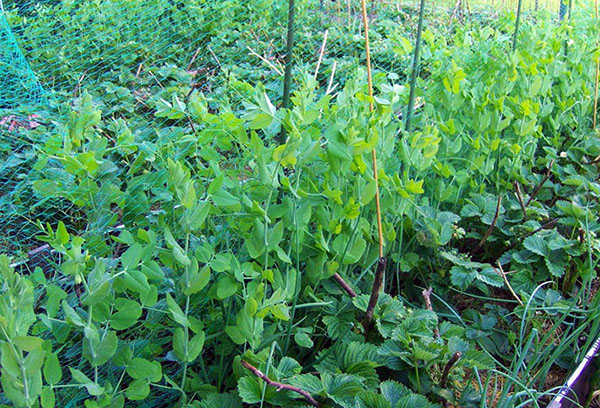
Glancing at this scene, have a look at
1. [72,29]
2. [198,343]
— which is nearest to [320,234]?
[198,343]

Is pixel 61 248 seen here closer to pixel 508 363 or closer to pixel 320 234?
pixel 320 234

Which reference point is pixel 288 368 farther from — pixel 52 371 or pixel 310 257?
pixel 52 371

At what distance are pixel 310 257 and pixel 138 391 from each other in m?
0.56

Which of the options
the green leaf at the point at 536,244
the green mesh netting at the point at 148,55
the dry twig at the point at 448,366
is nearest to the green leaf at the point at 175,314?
the dry twig at the point at 448,366

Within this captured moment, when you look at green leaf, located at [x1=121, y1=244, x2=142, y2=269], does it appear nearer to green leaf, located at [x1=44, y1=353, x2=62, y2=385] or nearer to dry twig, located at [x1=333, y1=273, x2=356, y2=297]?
green leaf, located at [x1=44, y1=353, x2=62, y2=385]

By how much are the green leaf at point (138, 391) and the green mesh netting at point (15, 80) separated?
6.31ft

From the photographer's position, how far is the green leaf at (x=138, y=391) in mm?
1062

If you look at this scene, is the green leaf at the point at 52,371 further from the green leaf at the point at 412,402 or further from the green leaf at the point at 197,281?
the green leaf at the point at 412,402

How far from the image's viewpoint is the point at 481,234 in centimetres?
205

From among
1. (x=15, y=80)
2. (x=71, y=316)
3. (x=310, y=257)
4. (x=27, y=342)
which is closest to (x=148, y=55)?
(x=15, y=80)

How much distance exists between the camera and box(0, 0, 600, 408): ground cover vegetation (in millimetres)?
1098

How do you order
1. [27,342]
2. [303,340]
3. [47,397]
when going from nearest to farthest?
1. [27,342]
2. [47,397]
3. [303,340]

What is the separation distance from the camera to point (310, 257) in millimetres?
1478

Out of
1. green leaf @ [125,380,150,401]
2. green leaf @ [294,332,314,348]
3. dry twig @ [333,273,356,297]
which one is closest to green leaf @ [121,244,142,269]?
green leaf @ [125,380,150,401]
